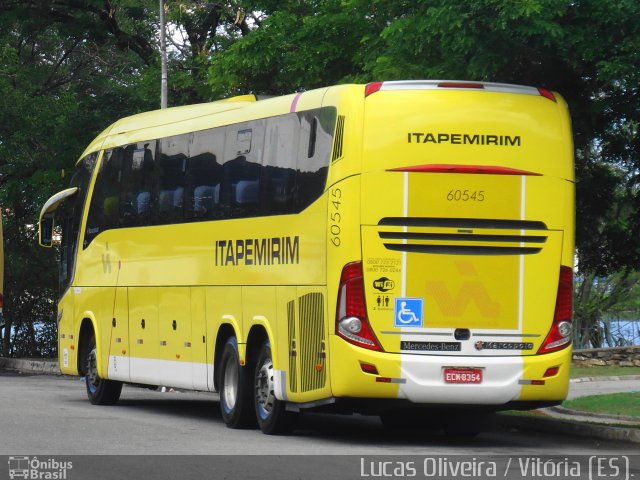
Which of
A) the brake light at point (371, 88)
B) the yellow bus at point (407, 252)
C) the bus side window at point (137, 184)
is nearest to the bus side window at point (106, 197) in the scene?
the bus side window at point (137, 184)

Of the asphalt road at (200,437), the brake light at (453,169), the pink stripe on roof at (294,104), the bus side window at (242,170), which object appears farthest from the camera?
the bus side window at (242,170)

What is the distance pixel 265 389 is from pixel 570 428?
11.7ft

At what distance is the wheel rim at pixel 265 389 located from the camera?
55.2ft

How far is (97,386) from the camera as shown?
2258 centimetres

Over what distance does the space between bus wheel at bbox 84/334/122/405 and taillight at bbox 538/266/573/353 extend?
872 cm

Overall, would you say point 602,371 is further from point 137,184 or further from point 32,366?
point 137,184

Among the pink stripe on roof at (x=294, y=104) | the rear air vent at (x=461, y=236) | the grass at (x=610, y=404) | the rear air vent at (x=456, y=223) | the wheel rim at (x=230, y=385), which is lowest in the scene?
the grass at (x=610, y=404)

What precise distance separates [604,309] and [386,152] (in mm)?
32024

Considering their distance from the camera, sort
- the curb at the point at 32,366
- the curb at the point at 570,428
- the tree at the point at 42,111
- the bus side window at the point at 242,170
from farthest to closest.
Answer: the tree at the point at 42,111 < the curb at the point at 32,366 < the bus side window at the point at 242,170 < the curb at the point at 570,428

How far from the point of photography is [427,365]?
15164 millimetres

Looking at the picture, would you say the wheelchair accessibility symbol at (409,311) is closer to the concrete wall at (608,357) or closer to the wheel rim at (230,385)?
the wheel rim at (230,385)

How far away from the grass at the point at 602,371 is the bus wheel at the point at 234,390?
17.5 meters

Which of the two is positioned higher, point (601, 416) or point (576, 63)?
point (576, 63)

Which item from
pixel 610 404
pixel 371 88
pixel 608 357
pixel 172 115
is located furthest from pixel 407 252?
pixel 608 357
